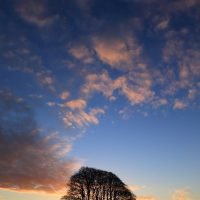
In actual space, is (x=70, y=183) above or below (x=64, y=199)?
above

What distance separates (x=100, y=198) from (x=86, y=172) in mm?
9958

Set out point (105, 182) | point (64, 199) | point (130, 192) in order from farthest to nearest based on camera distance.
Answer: point (130, 192) < point (105, 182) < point (64, 199)

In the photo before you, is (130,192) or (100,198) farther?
(130,192)

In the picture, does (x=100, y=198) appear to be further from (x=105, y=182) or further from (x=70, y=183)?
(x=70, y=183)

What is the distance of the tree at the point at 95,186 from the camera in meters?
66.6

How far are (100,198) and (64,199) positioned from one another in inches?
463

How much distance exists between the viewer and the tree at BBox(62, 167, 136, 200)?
6656cm

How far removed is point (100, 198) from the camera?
71.5m

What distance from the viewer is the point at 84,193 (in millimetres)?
66812

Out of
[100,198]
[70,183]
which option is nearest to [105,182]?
[100,198]

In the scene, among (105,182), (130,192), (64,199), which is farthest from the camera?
(130,192)

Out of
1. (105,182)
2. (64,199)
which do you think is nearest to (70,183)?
(64,199)

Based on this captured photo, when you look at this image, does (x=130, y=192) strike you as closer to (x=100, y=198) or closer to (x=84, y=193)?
(x=100, y=198)

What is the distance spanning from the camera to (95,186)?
69000mm
